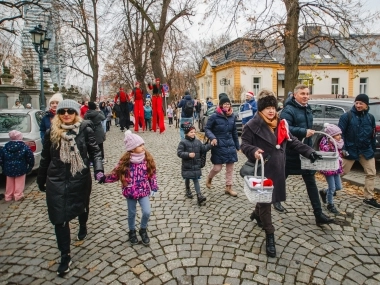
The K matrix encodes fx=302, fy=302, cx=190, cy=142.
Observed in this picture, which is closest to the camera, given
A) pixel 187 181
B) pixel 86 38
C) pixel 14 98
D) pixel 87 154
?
pixel 87 154

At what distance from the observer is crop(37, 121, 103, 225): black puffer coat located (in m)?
3.25

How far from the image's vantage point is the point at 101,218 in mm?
4750

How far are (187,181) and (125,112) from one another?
11.0m

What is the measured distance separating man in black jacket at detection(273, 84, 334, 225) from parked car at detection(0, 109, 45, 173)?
5559 mm

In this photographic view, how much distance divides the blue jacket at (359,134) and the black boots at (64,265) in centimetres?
460

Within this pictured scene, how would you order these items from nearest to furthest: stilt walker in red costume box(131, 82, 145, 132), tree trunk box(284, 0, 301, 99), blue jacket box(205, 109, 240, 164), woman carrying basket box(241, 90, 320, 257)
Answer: woman carrying basket box(241, 90, 320, 257), blue jacket box(205, 109, 240, 164), tree trunk box(284, 0, 301, 99), stilt walker in red costume box(131, 82, 145, 132)

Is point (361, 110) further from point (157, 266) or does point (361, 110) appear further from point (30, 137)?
point (30, 137)

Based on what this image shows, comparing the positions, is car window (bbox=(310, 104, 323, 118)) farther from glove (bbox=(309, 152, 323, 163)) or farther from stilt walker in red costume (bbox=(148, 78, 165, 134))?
stilt walker in red costume (bbox=(148, 78, 165, 134))

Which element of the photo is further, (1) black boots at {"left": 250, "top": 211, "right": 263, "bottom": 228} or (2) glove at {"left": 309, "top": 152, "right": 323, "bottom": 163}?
(1) black boots at {"left": 250, "top": 211, "right": 263, "bottom": 228}

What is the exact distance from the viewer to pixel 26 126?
739 centimetres

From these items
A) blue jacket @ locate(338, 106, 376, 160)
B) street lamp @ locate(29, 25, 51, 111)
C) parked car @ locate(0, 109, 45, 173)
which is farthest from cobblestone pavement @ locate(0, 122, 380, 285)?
street lamp @ locate(29, 25, 51, 111)

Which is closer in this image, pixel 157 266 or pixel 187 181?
pixel 157 266

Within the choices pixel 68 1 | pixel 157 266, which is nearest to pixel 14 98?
pixel 68 1

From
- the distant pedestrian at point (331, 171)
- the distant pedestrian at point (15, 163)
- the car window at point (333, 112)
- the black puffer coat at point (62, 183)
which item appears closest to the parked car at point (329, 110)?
the car window at point (333, 112)
